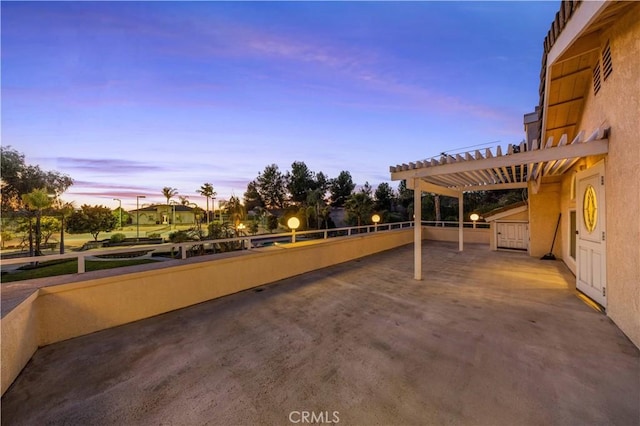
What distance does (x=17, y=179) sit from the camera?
14.6 m

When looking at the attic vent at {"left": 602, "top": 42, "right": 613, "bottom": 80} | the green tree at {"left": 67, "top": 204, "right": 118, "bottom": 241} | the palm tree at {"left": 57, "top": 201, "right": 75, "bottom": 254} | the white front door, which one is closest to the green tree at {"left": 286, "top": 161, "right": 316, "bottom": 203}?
the green tree at {"left": 67, "top": 204, "right": 118, "bottom": 241}

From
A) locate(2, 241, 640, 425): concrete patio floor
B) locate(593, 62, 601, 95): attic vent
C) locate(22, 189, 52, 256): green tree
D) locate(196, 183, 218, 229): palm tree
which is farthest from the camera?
locate(196, 183, 218, 229): palm tree

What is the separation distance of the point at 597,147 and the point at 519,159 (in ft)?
3.22

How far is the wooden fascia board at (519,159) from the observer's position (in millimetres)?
3465

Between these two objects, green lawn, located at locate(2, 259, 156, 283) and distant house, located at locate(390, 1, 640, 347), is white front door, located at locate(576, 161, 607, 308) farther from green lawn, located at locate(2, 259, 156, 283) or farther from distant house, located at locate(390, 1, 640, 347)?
green lawn, located at locate(2, 259, 156, 283)

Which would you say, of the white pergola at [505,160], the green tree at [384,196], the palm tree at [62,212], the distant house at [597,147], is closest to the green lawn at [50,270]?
the palm tree at [62,212]

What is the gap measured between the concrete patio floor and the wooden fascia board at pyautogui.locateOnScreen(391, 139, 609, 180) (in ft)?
8.16

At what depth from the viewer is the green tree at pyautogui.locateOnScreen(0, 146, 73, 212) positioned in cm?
1391

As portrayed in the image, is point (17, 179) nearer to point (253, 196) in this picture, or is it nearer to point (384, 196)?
point (253, 196)

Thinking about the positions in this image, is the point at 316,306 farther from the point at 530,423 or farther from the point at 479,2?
the point at 479,2

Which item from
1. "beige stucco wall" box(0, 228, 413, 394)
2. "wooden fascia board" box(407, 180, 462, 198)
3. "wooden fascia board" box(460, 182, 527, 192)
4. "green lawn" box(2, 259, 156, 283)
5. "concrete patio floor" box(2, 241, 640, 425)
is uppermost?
"wooden fascia board" box(460, 182, 527, 192)

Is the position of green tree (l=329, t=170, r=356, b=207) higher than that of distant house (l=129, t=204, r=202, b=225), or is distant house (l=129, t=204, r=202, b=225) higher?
green tree (l=329, t=170, r=356, b=207)

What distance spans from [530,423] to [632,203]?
2.91 meters

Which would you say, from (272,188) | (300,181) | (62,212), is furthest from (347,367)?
(272,188)
